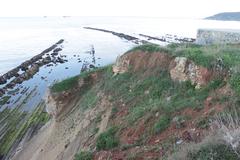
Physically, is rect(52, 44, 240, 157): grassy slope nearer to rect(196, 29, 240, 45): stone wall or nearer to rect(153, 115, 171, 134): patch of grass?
rect(153, 115, 171, 134): patch of grass

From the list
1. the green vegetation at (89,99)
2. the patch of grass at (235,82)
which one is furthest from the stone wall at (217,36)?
the patch of grass at (235,82)

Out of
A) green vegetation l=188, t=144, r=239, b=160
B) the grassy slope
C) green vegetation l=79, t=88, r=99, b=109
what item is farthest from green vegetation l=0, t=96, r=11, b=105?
green vegetation l=188, t=144, r=239, b=160

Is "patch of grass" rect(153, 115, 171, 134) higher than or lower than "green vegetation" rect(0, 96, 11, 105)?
higher

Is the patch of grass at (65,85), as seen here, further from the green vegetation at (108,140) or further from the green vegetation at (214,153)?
the green vegetation at (214,153)

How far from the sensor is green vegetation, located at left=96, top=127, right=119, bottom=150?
16.3 meters

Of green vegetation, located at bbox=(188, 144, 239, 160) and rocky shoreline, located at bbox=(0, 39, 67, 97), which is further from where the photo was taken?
rocky shoreline, located at bbox=(0, 39, 67, 97)

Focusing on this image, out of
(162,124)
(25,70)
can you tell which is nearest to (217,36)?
(162,124)

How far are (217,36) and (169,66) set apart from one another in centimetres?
1403

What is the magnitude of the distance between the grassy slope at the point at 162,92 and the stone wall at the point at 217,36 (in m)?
9.59

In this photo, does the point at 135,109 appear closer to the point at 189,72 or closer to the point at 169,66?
the point at 189,72

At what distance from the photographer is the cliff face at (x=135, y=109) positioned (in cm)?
1400

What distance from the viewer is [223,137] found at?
9.29 m

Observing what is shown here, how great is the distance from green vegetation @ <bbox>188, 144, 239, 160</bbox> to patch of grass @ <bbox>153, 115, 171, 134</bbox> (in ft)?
18.2

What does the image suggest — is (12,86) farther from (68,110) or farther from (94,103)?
A: (94,103)
